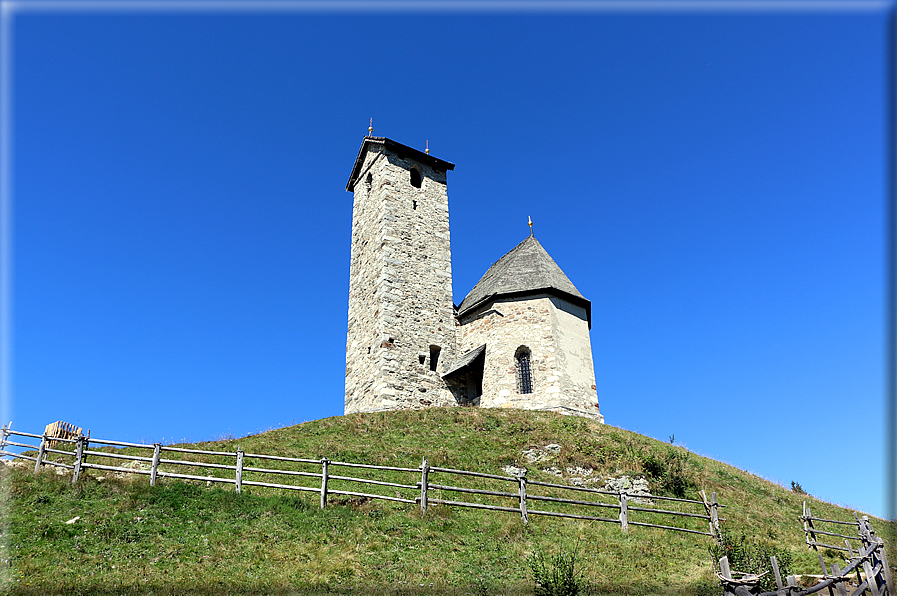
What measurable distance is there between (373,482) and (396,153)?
924 inches

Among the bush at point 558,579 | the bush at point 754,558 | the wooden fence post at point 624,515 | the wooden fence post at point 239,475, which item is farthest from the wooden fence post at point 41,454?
the bush at point 754,558

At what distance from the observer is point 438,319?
31891 millimetres

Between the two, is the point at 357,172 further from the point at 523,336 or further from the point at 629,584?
the point at 629,584

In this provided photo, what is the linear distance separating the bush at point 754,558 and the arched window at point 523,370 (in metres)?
12.9

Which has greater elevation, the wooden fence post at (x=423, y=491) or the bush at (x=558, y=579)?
the wooden fence post at (x=423, y=491)

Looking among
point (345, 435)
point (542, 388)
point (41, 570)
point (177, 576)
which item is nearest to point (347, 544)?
point (177, 576)

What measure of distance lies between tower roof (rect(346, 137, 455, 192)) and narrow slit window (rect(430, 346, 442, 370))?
12.0 m

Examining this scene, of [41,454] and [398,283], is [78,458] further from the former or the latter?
[398,283]

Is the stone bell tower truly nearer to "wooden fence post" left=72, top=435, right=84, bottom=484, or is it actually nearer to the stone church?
the stone church

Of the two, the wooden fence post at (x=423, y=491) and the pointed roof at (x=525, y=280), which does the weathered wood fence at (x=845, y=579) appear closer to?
the wooden fence post at (x=423, y=491)

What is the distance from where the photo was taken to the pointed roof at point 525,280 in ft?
97.7

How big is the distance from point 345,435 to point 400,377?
665cm

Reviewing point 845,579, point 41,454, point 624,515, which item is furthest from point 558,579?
point 41,454

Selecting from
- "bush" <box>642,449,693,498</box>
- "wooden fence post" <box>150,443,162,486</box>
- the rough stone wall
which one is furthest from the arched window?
"wooden fence post" <box>150,443,162,486</box>
